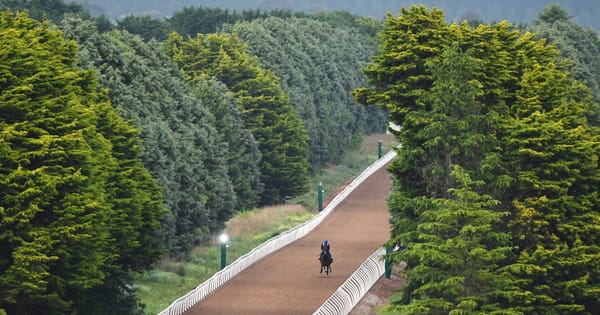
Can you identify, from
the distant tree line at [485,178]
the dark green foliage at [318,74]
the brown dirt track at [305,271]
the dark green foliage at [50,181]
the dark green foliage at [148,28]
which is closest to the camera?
the dark green foliage at [50,181]

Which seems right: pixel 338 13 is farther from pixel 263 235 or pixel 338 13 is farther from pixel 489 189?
pixel 489 189

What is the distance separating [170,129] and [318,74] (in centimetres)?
5781

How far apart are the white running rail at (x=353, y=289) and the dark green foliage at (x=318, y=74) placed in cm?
5077

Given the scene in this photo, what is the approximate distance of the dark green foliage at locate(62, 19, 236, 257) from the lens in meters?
63.8

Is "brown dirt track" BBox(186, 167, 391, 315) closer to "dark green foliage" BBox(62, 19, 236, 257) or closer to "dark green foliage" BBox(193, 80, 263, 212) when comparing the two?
"dark green foliage" BBox(62, 19, 236, 257)

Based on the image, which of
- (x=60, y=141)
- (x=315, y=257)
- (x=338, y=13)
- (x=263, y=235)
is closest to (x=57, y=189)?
(x=60, y=141)

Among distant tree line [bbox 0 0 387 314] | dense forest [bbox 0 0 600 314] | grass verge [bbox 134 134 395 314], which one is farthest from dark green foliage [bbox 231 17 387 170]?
dense forest [bbox 0 0 600 314]

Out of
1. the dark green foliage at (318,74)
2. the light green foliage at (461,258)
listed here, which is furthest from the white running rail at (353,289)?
the dark green foliage at (318,74)

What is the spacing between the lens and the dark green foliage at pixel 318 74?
117 m

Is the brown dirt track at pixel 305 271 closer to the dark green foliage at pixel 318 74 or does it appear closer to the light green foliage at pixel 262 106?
the light green foliage at pixel 262 106

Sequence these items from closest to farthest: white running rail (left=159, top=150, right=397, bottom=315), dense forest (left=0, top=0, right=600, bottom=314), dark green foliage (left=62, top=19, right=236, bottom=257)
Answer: dense forest (left=0, top=0, right=600, bottom=314) → white running rail (left=159, top=150, right=397, bottom=315) → dark green foliage (left=62, top=19, right=236, bottom=257)

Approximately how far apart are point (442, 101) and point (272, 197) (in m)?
47.0

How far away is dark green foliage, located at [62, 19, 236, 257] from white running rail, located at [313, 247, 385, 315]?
1003 cm

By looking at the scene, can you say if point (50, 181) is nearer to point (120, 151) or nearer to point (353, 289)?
point (120, 151)
